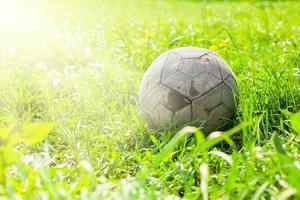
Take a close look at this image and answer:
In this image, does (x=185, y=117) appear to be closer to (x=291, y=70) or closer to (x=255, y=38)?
(x=291, y=70)

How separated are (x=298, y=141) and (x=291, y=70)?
4.03ft

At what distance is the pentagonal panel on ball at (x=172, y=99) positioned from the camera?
138 inches

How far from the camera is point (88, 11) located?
30.8 feet

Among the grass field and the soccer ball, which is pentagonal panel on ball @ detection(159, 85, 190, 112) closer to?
the soccer ball

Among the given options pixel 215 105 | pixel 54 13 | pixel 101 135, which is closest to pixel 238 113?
pixel 215 105

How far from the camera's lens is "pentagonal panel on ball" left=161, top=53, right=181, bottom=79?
3588 millimetres

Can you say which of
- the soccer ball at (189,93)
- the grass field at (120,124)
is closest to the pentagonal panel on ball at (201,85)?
the soccer ball at (189,93)

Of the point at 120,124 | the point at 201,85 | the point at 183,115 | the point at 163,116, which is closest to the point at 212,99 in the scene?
the point at 201,85

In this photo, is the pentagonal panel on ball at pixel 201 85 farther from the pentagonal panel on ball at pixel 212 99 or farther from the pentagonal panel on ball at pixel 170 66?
the pentagonal panel on ball at pixel 170 66

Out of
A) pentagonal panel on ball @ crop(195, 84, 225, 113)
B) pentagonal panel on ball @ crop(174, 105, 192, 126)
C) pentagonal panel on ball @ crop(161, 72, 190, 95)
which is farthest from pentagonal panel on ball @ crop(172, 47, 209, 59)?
pentagonal panel on ball @ crop(174, 105, 192, 126)

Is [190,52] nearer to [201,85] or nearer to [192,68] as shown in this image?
[192,68]

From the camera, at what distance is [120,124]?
3.95 metres

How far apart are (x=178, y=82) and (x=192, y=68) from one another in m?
0.14

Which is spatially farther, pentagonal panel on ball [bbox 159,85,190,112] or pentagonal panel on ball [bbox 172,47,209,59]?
pentagonal panel on ball [bbox 172,47,209,59]
